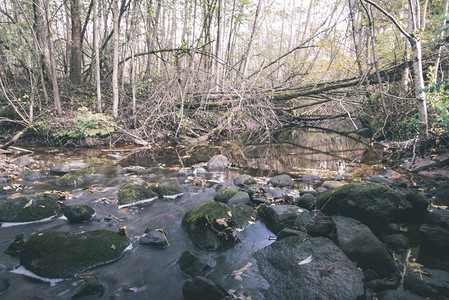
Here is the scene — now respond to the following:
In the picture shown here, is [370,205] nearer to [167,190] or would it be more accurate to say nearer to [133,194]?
[167,190]

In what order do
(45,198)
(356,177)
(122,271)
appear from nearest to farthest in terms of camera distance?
1. (122,271)
2. (45,198)
3. (356,177)

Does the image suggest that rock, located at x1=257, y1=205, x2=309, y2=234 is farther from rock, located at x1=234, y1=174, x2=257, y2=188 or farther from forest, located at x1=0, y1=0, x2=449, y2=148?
forest, located at x1=0, y1=0, x2=449, y2=148

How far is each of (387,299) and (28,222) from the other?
4.47 meters

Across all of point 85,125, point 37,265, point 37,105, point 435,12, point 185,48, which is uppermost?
point 435,12

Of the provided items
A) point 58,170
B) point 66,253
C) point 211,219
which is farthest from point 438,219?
point 58,170

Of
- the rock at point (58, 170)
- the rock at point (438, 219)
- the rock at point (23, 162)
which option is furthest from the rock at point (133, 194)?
the rock at point (438, 219)

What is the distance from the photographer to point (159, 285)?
2525 mm

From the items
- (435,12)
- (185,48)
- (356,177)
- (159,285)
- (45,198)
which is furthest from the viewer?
(435,12)

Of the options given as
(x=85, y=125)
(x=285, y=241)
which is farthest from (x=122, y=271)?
(x=85, y=125)

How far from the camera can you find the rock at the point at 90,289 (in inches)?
90.5

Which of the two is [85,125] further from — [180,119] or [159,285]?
[159,285]

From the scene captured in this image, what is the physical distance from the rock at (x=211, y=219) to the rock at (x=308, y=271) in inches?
23.3

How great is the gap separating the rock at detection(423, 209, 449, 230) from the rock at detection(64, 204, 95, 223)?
4.91m

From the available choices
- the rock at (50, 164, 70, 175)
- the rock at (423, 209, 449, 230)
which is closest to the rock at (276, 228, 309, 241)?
the rock at (423, 209, 449, 230)
